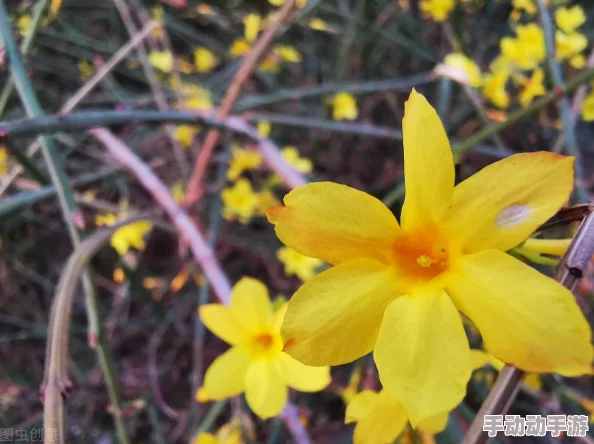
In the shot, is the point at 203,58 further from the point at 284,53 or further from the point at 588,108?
the point at 588,108

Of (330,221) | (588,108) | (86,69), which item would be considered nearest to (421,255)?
(330,221)

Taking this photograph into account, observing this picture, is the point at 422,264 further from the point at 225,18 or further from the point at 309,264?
the point at 225,18

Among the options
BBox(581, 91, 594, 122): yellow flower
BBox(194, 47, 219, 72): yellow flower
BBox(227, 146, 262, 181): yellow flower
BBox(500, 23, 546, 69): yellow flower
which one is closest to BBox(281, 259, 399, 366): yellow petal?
BBox(581, 91, 594, 122): yellow flower

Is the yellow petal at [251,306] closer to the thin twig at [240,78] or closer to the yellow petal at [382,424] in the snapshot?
the yellow petal at [382,424]

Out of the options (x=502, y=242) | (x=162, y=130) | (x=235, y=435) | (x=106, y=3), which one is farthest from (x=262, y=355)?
(x=106, y=3)

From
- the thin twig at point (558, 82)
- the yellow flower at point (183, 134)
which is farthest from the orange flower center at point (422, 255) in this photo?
the yellow flower at point (183, 134)

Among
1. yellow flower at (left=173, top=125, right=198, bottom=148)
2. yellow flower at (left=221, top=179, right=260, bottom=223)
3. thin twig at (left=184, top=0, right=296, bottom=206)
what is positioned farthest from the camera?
yellow flower at (left=173, top=125, right=198, bottom=148)

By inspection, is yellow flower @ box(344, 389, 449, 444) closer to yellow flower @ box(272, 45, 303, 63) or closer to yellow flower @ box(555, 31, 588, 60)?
yellow flower @ box(555, 31, 588, 60)
